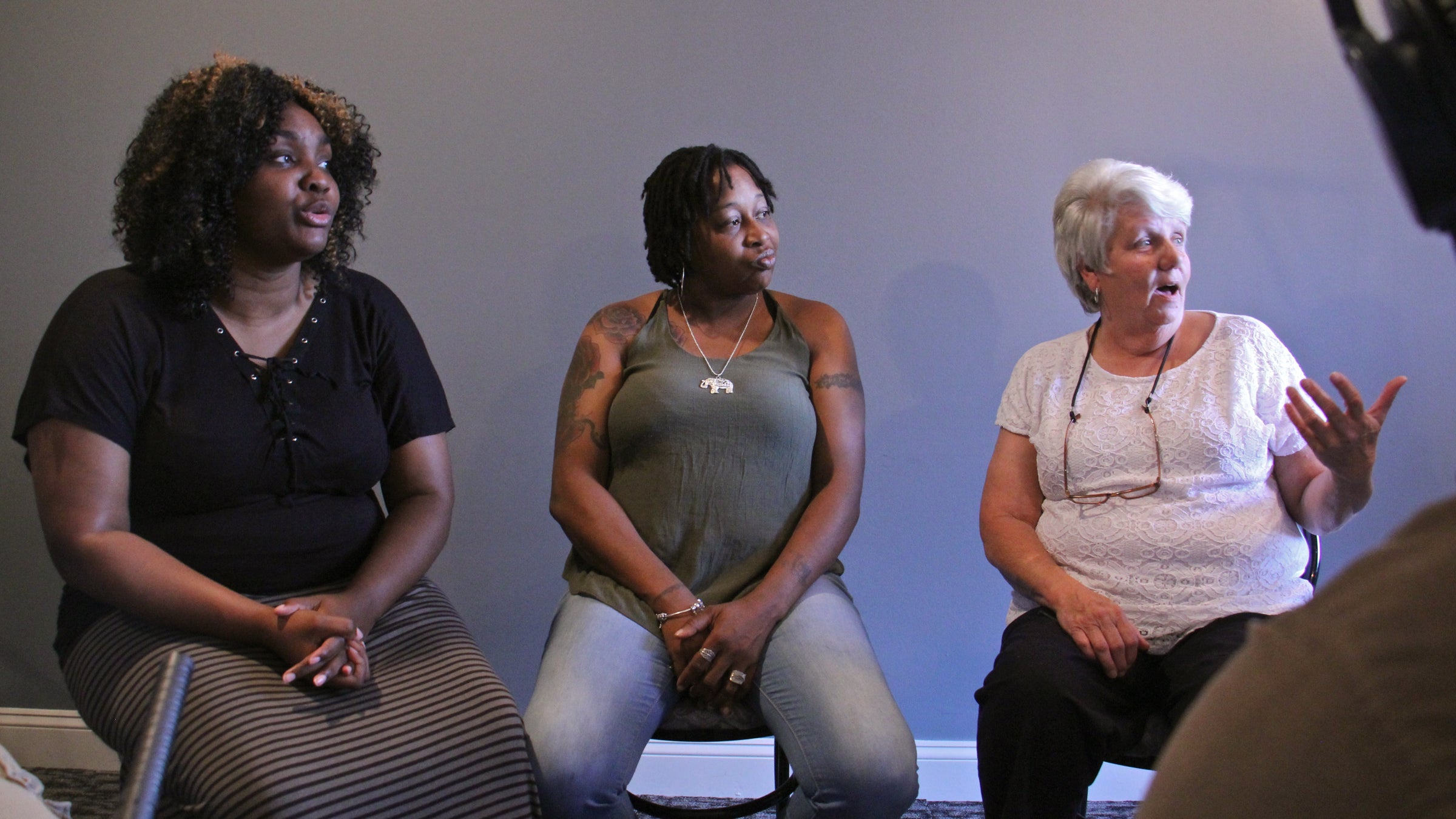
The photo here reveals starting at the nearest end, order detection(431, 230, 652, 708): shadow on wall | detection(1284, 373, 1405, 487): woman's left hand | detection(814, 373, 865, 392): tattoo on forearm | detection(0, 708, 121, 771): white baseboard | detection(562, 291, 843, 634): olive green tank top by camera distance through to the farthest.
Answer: detection(1284, 373, 1405, 487): woman's left hand → detection(562, 291, 843, 634): olive green tank top → detection(814, 373, 865, 392): tattoo on forearm → detection(431, 230, 652, 708): shadow on wall → detection(0, 708, 121, 771): white baseboard

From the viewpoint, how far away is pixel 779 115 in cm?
225

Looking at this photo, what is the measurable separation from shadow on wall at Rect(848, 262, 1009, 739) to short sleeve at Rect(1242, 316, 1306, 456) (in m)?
0.63

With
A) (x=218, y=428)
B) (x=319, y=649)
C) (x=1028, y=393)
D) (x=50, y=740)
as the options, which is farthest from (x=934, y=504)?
(x=50, y=740)

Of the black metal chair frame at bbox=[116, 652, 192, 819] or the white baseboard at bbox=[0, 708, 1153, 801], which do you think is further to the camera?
the white baseboard at bbox=[0, 708, 1153, 801]

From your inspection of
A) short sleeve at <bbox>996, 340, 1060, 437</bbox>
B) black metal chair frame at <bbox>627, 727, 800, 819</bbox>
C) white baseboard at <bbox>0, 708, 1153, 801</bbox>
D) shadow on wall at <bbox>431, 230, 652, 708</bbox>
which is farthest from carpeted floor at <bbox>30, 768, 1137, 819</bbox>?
short sleeve at <bbox>996, 340, 1060, 437</bbox>

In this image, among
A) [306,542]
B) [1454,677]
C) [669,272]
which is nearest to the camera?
[1454,677]

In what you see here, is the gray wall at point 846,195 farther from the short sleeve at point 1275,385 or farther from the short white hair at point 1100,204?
the short sleeve at point 1275,385

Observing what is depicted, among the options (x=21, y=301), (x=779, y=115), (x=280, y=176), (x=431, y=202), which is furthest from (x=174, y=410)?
(x=779, y=115)

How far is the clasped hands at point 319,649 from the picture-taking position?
1.44 meters

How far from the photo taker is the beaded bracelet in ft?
5.47

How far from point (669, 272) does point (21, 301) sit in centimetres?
157

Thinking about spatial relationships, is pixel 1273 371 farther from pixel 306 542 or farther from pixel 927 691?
pixel 306 542

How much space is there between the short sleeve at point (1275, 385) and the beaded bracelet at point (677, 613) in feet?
3.21

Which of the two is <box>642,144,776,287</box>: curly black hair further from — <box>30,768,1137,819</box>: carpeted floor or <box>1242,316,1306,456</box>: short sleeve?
Answer: <box>30,768,1137,819</box>: carpeted floor
